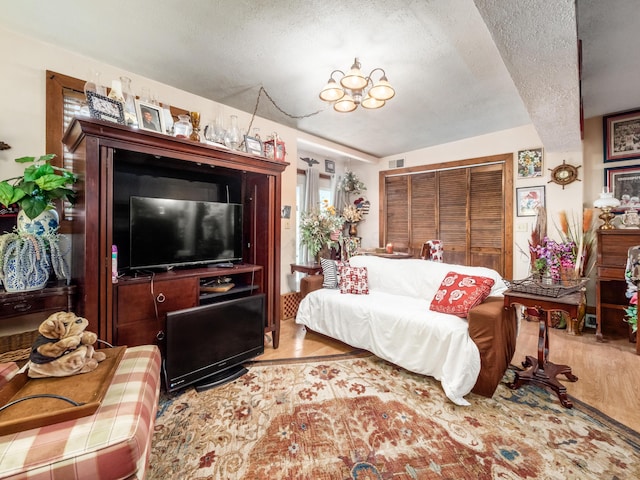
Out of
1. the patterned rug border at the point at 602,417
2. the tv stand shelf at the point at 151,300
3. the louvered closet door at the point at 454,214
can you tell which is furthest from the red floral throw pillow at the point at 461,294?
the louvered closet door at the point at 454,214

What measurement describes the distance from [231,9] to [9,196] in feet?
5.61

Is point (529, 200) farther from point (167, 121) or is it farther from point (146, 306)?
point (146, 306)

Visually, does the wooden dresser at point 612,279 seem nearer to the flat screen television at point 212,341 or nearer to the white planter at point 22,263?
the flat screen television at point 212,341

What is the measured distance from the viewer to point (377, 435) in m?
1.54

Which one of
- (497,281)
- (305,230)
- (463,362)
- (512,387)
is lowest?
(512,387)

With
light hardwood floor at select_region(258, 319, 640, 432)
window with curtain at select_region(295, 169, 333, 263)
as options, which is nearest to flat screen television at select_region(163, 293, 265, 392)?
light hardwood floor at select_region(258, 319, 640, 432)

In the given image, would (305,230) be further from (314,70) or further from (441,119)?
(441,119)

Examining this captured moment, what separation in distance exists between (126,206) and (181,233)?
0.46 meters

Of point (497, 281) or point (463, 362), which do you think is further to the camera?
point (497, 281)

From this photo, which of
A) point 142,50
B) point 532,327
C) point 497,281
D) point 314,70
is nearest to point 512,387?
point 497,281

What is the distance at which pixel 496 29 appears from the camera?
1368mm

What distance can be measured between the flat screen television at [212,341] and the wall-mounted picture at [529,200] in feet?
11.8

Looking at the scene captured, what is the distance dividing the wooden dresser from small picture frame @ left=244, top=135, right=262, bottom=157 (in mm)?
3584

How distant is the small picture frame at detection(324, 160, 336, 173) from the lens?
16.5 ft
